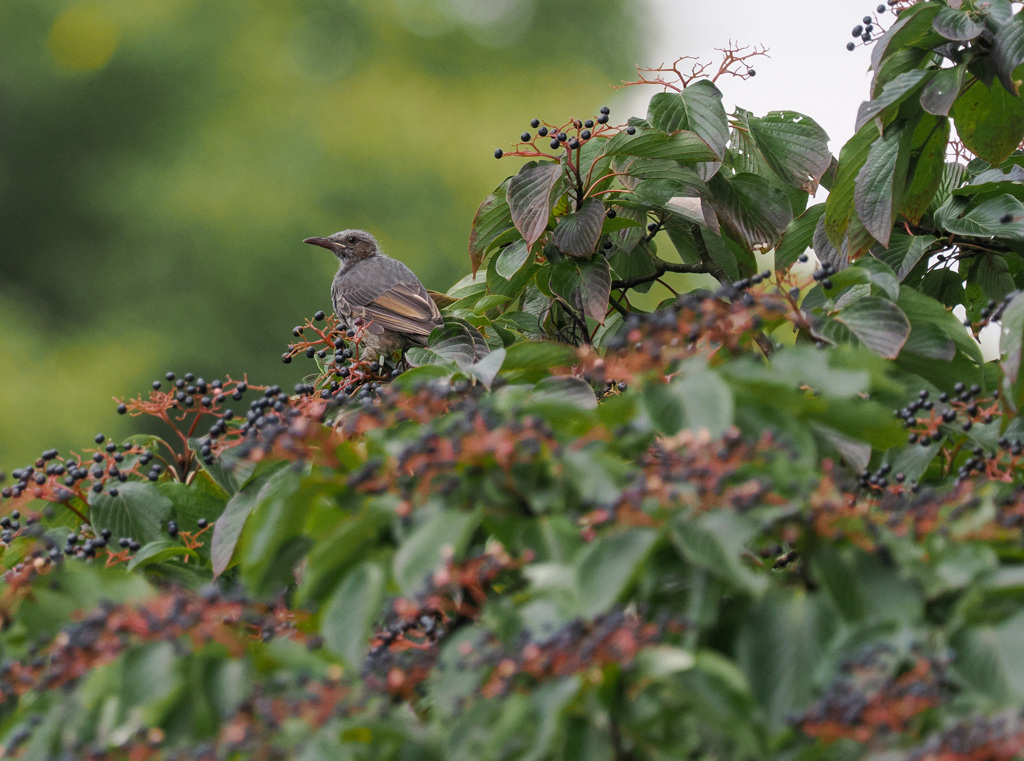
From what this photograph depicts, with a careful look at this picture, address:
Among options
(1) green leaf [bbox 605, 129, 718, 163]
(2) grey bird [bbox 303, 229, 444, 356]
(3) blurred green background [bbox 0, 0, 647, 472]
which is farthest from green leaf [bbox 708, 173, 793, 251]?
(3) blurred green background [bbox 0, 0, 647, 472]

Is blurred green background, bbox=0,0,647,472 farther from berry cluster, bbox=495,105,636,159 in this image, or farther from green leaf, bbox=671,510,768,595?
green leaf, bbox=671,510,768,595

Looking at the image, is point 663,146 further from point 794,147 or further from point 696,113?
point 794,147

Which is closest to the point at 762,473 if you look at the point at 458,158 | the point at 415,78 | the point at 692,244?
the point at 692,244

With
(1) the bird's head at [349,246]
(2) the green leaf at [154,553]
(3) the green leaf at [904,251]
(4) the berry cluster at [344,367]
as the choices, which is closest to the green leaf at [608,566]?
(2) the green leaf at [154,553]

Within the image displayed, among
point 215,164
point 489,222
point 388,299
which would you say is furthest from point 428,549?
point 215,164

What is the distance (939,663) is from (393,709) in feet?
1.55

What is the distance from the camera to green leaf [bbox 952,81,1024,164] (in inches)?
79.0

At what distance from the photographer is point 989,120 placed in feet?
6.68

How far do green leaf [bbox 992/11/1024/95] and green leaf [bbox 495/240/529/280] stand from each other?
0.94 metres

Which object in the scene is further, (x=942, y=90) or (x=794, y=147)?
(x=794, y=147)

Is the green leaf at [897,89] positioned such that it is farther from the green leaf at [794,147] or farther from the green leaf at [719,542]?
→ the green leaf at [719,542]

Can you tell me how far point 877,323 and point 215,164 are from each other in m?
7.00

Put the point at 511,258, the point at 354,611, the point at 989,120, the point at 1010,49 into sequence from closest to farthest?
1. the point at 354,611
2. the point at 1010,49
3. the point at 989,120
4. the point at 511,258

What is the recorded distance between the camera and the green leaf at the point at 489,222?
7.35ft
